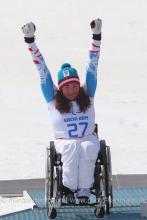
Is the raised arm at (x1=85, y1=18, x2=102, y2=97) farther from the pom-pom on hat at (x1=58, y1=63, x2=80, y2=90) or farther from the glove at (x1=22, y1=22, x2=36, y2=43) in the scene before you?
the glove at (x1=22, y1=22, x2=36, y2=43)

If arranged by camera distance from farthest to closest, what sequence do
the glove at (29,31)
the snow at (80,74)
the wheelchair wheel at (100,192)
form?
the snow at (80,74) < the glove at (29,31) < the wheelchair wheel at (100,192)

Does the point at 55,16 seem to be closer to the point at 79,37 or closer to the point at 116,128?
the point at 79,37

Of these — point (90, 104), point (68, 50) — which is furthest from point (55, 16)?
point (90, 104)

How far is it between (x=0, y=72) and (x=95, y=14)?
12.6 feet

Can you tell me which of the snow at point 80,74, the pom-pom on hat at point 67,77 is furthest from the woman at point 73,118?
the snow at point 80,74

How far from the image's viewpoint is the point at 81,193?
623 centimetres

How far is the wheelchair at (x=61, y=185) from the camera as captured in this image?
6.20m

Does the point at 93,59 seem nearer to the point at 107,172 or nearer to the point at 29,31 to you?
the point at 29,31

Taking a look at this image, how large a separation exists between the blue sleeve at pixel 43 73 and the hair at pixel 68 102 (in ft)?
0.23

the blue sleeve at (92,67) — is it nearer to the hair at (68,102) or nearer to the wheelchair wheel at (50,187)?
the hair at (68,102)

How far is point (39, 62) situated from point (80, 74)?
7946mm

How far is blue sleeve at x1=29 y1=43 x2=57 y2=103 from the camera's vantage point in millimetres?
6582

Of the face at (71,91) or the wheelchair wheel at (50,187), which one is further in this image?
the face at (71,91)

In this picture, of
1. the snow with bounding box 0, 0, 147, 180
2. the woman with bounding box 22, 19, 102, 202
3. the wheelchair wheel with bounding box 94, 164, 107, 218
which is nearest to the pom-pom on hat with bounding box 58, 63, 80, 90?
the woman with bounding box 22, 19, 102, 202
